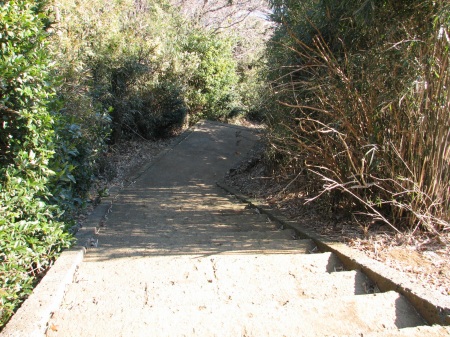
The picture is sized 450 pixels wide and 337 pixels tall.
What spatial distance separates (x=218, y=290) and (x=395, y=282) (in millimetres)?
1304

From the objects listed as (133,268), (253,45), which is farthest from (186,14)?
(133,268)

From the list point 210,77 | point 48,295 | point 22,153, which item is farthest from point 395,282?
point 210,77

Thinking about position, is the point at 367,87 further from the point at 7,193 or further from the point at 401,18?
the point at 7,193

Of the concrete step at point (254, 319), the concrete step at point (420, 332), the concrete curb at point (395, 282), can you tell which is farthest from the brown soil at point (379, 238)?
the concrete step at point (420, 332)

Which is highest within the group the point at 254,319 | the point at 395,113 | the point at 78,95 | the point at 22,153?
the point at 78,95

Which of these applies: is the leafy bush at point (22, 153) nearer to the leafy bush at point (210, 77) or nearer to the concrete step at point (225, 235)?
the concrete step at point (225, 235)

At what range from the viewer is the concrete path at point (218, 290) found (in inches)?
100

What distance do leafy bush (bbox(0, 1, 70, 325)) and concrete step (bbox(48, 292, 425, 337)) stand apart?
0.71 metres

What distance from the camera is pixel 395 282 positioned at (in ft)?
10.0

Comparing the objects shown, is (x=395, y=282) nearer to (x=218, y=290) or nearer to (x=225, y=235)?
(x=218, y=290)

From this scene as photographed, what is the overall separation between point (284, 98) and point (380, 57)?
8.71ft

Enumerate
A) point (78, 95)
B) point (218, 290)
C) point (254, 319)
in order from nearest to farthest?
point (254, 319) → point (218, 290) → point (78, 95)

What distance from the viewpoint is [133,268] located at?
11.5ft

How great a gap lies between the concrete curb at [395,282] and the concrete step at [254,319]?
0.10m
